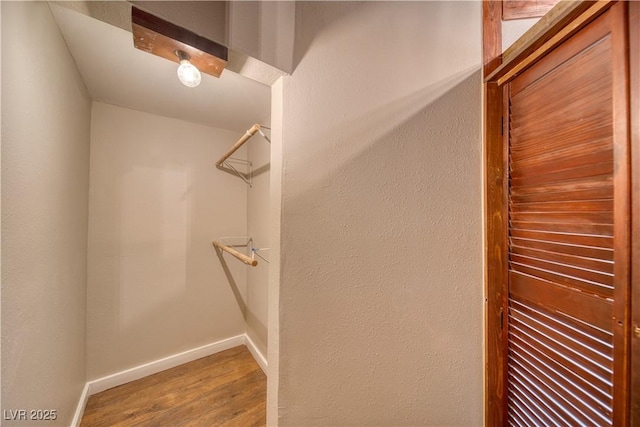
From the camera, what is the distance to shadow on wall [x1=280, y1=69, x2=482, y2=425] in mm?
782

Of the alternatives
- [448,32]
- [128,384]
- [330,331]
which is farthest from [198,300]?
[448,32]

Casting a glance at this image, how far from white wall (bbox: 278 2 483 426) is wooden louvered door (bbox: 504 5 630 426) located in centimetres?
13

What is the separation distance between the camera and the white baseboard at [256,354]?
1769mm

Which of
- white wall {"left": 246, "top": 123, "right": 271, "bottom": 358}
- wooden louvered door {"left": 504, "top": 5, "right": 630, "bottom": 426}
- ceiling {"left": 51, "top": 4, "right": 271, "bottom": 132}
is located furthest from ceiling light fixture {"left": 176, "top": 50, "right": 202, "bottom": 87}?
wooden louvered door {"left": 504, "top": 5, "right": 630, "bottom": 426}

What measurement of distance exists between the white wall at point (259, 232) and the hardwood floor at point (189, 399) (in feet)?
0.95

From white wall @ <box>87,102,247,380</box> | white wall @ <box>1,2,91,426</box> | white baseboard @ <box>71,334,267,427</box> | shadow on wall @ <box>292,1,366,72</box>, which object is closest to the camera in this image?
white wall @ <box>1,2,91,426</box>

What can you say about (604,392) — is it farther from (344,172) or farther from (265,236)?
(265,236)

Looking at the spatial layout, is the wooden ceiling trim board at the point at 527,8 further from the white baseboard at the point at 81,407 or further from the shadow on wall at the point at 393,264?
the white baseboard at the point at 81,407

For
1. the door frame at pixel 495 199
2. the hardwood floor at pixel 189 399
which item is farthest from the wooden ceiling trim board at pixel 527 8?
the hardwood floor at pixel 189 399

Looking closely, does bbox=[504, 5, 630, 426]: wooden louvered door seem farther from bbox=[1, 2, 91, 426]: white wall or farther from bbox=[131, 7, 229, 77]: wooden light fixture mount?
A: bbox=[1, 2, 91, 426]: white wall

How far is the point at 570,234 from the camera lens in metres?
0.62

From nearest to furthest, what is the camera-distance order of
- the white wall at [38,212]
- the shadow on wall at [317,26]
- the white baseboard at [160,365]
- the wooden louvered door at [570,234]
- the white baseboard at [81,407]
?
the wooden louvered door at [570,234], the white wall at [38,212], the shadow on wall at [317,26], the white baseboard at [81,407], the white baseboard at [160,365]

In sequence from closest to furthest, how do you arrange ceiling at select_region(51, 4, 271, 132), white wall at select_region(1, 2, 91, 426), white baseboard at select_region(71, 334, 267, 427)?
white wall at select_region(1, 2, 91, 426)
ceiling at select_region(51, 4, 271, 132)
white baseboard at select_region(71, 334, 267, 427)

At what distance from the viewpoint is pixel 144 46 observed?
28.3 inches
